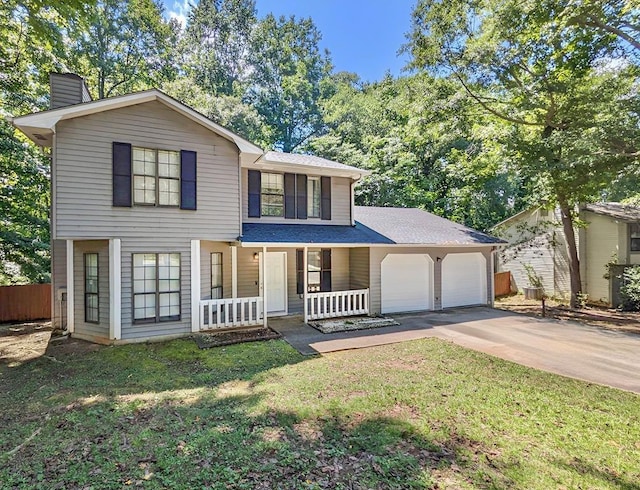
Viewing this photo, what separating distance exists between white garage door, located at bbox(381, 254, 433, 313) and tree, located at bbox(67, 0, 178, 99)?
59.6ft

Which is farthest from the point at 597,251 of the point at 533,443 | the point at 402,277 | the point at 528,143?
the point at 533,443

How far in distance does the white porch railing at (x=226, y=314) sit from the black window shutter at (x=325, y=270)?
8.68ft

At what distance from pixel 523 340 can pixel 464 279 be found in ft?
15.3

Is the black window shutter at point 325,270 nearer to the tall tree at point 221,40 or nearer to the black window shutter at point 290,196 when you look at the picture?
the black window shutter at point 290,196

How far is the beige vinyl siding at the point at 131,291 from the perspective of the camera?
26.3ft

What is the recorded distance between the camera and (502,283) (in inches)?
694

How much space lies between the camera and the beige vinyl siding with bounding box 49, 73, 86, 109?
8609 millimetres

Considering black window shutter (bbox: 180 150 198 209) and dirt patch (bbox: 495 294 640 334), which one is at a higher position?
black window shutter (bbox: 180 150 198 209)

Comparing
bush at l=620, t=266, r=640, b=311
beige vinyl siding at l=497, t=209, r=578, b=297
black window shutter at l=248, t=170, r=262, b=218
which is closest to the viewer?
black window shutter at l=248, t=170, r=262, b=218

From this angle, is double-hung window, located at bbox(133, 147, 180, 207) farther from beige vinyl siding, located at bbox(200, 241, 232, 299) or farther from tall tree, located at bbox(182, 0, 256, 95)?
tall tree, located at bbox(182, 0, 256, 95)

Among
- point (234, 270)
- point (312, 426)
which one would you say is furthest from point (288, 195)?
point (312, 426)

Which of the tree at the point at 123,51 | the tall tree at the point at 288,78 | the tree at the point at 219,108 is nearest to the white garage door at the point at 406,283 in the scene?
the tree at the point at 219,108

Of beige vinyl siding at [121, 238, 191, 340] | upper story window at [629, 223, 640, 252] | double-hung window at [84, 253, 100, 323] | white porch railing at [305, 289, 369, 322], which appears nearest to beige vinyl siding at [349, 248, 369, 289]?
white porch railing at [305, 289, 369, 322]

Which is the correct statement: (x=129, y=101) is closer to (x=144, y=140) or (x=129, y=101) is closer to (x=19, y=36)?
(x=144, y=140)
